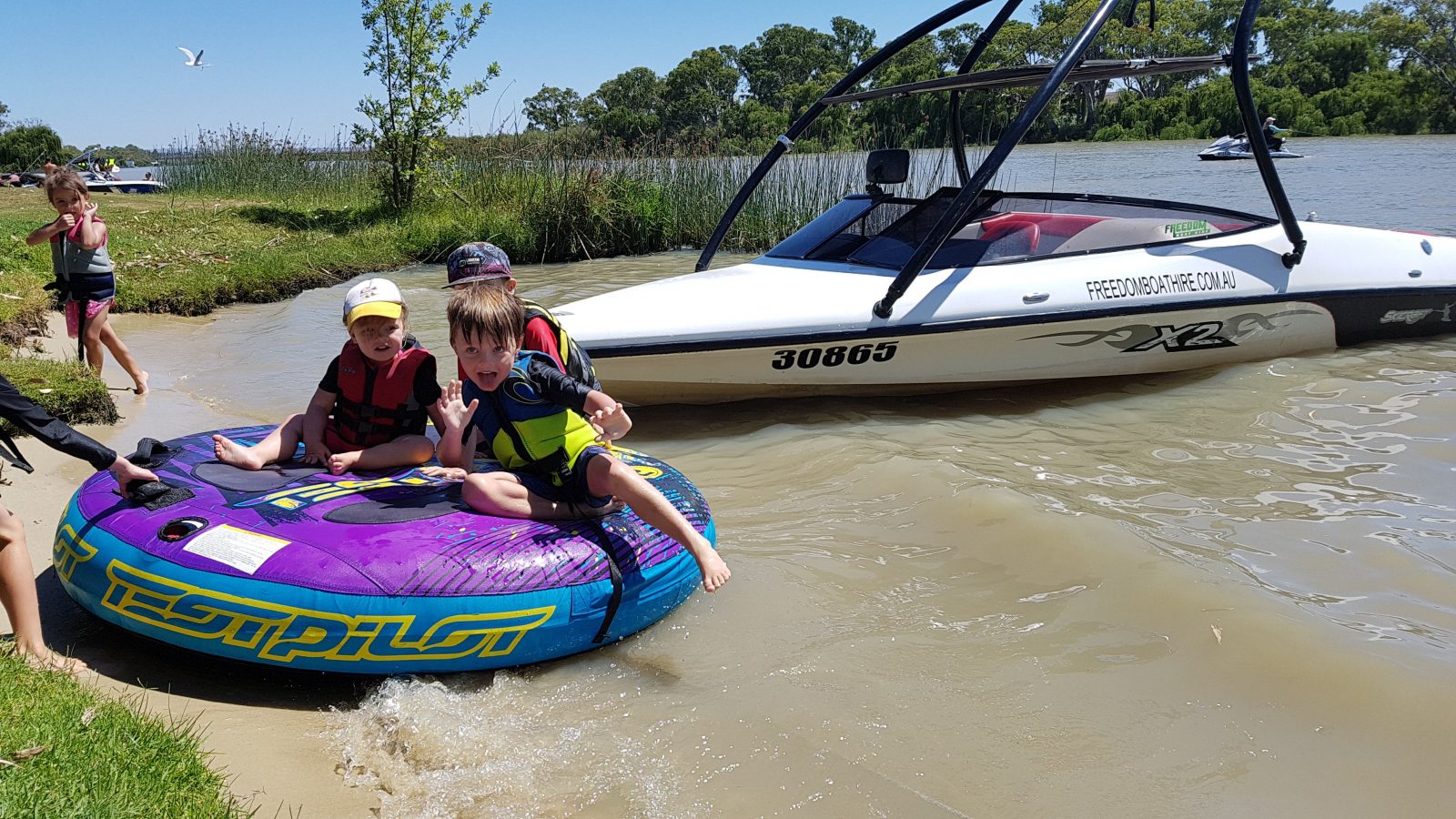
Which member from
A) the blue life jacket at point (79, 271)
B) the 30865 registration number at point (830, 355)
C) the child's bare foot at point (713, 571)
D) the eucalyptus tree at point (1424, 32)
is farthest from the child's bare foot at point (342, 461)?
the eucalyptus tree at point (1424, 32)

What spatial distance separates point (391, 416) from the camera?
402 centimetres

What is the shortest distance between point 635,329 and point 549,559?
2.53 metres

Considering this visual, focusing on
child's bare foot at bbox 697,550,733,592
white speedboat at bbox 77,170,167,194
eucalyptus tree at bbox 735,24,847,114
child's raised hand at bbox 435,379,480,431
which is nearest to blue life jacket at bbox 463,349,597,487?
child's raised hand at bbox 435,379,480,431

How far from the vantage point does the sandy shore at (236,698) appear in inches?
104

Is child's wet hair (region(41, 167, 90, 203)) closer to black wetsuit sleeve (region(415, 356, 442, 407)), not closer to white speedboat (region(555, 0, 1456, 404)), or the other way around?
white speedboat (region(555, 0, 1456, 404))

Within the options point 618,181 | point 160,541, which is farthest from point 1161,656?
point 618,181

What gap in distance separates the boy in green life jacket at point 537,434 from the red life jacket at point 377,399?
30 centimetres

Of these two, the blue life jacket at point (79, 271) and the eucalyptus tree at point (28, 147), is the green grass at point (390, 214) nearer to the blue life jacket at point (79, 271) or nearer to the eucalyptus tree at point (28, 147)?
the blue life jacket at point (79, 271)

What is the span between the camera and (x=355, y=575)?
314 centimetres

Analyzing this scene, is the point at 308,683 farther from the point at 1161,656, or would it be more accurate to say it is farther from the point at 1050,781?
the point at 1161,656

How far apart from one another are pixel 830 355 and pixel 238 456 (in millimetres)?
3129

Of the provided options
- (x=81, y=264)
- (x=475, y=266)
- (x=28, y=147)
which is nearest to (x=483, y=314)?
(x=475, y=266)

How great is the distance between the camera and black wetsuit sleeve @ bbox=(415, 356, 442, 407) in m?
3.98

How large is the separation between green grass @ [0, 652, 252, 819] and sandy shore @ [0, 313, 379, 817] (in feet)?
0.41
